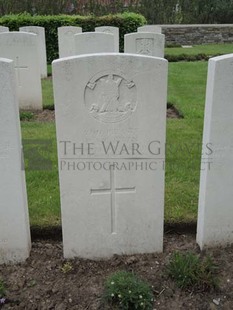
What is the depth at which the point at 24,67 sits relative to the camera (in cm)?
738

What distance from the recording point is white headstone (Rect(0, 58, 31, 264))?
265 centimetres

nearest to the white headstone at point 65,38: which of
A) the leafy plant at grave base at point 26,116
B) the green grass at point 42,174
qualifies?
the leafy plant at grave base at point 26,116

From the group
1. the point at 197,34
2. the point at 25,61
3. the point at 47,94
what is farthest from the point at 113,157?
the point at 197,34

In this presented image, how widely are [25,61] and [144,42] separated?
274 centimetres

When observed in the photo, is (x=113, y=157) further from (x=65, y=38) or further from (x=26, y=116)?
(x=65, y=38)

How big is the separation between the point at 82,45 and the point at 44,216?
537 cm

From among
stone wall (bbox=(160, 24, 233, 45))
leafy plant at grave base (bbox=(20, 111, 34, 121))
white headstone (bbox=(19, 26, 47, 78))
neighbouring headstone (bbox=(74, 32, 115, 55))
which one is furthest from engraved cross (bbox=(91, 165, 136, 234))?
stone wall (bbox=(160, 24, 233, 45))

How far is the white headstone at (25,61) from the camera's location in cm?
725

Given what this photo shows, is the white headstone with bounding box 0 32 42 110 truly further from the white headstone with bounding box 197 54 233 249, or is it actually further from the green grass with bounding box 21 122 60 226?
the white headstone with bounding box 197 54 233 249

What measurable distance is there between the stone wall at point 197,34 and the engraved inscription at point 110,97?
16.0 meters

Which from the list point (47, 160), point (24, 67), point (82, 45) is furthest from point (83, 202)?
point (82, 45)

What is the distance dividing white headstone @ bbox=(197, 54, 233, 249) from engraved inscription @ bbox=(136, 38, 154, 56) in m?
6.04

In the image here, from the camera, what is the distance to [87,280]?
2.93 m

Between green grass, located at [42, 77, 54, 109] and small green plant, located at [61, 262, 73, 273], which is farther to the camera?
green grass, located at [42, 77, 54, 109]
